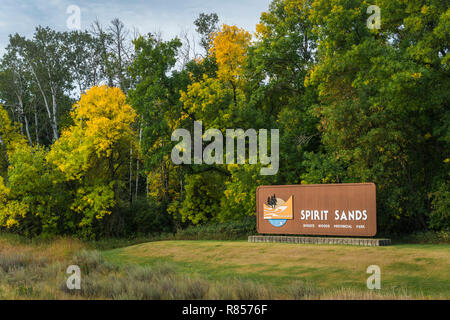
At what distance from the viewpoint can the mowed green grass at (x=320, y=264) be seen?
13510 mm

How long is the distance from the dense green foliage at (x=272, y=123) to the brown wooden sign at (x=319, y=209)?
11.7 ft

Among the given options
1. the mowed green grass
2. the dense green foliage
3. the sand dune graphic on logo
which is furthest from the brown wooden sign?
the dense green foliage

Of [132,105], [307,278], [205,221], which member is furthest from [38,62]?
[307,278]

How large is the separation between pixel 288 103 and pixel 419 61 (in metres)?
11.8

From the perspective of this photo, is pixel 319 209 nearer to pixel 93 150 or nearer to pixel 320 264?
pixel 320 264

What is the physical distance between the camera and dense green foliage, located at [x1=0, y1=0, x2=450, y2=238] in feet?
76.5

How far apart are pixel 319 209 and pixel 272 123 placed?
11.3m

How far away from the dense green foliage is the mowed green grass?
271 inches

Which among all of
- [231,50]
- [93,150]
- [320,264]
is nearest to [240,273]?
[320,264]

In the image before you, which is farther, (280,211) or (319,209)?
(280,211)

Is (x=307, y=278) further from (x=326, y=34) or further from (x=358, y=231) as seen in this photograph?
(x=326, y=34)

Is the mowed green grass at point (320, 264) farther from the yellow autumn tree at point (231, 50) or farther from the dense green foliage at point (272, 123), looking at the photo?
the yellow autumn tree at point (231, 50)

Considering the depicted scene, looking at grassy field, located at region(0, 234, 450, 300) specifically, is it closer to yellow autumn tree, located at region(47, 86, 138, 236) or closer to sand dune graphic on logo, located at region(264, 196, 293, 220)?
sand dune graphic on logo, located at region(264, 196, 293, 220)

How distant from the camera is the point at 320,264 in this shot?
16.6m
